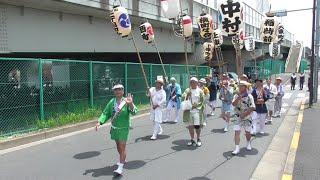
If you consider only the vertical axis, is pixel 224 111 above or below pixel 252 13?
below

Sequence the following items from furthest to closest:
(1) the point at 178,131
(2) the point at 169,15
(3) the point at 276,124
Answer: (3) the point at 276,124, (2) the point at 169,15, (1) the point at 178,131

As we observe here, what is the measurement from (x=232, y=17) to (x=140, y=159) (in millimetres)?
5861

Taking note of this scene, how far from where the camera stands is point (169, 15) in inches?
557

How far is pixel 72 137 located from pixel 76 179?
15.4 feet

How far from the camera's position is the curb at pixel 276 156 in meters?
8.05

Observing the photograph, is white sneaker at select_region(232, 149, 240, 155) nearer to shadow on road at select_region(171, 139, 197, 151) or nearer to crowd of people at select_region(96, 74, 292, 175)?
crowd of people at select_region(96, 74, 292, 175)

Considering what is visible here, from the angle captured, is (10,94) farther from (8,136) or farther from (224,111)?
(224,111)

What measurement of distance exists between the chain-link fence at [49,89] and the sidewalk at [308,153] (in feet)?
22.8

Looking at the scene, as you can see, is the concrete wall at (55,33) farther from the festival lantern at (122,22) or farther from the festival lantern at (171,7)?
the festival lantern at (171,7)

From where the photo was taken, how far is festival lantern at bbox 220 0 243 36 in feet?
42.4

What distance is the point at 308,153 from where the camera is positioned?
399 inches

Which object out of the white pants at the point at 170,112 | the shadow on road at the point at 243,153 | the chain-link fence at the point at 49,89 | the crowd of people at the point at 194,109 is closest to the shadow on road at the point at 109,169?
the crowd of people at the point at 194,109

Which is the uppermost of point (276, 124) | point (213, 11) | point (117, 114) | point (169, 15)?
point (213, 11)

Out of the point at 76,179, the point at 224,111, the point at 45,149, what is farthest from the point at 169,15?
the point at 76,179
